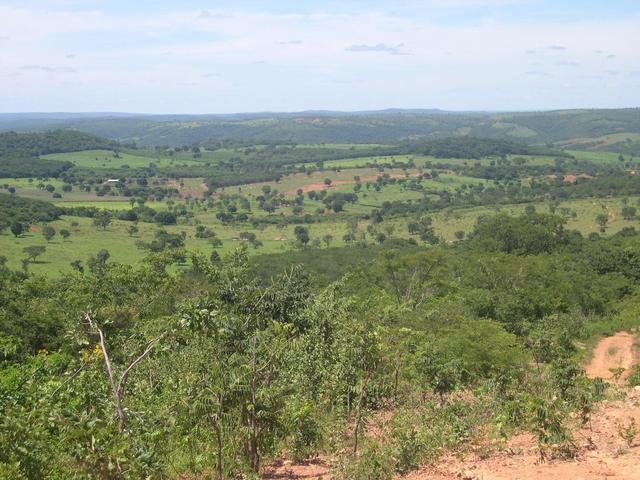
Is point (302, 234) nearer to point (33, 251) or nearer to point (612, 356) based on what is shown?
point (33, 251)

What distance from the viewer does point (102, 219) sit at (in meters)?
104

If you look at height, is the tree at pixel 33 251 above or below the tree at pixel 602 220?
below

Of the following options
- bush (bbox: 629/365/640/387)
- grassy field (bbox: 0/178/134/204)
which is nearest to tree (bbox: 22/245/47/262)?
grassy field (bbox: 0/178/134/204)

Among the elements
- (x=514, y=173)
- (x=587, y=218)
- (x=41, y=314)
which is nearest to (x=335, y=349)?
(x=41, y=314)

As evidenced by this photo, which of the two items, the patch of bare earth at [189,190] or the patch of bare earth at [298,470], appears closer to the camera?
the patch of bare earth at [298,470]

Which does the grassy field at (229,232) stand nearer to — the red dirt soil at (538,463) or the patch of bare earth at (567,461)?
the red dirt soil at (538,463)

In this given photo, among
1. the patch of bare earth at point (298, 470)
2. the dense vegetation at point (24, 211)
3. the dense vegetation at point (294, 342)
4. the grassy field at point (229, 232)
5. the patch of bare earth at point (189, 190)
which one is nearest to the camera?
the dense vegetation at point (294, 342)

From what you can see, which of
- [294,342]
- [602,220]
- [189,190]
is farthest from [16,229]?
[294,342]

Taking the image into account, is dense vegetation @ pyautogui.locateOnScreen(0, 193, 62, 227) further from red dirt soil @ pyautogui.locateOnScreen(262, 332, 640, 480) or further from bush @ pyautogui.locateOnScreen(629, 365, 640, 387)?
red dirt soil @ pyautogui.locateOnScreen(262, 332, 640, 480)

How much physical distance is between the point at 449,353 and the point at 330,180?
148386mm

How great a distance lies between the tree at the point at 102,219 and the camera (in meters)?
102

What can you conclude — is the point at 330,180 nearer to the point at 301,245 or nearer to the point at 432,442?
the point at 301,245

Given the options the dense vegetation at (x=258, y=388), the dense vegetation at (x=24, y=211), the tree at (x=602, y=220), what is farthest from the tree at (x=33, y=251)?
the tree at (x=602, y=220)

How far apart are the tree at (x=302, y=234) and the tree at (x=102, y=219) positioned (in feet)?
103
